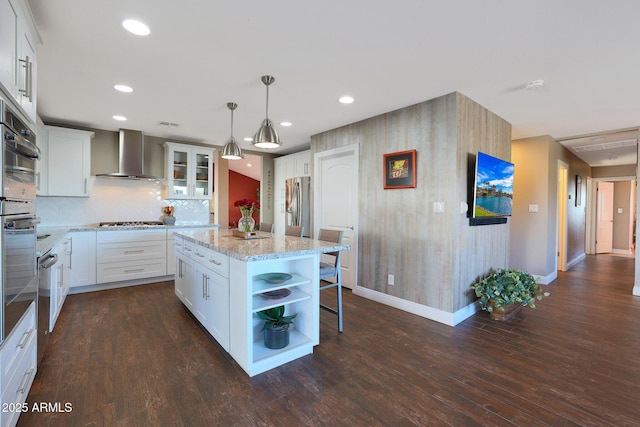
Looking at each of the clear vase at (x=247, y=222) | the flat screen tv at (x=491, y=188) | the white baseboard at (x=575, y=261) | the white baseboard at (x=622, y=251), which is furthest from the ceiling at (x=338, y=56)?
the white baseboard at (x=622, y=251)

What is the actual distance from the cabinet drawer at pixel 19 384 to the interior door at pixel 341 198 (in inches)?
122

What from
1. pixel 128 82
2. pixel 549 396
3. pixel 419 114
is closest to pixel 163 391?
pixel 549 396

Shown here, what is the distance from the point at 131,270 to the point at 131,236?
0.48 metres

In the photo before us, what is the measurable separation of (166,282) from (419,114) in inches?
166

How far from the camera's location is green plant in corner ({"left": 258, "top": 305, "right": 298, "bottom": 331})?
7.34 ft

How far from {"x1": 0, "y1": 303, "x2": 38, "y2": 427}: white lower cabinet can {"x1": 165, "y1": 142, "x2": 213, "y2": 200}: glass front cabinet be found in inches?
128

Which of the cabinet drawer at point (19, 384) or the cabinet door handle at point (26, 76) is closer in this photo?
the cabinet drawer at point (19, 384)

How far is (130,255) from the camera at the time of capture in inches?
164

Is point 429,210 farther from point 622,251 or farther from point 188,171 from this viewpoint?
point 622,251

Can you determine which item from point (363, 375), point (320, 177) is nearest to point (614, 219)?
point (320, 177)

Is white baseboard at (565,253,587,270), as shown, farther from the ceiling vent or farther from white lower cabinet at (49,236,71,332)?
white lower cabinet at (49,236,71,332)

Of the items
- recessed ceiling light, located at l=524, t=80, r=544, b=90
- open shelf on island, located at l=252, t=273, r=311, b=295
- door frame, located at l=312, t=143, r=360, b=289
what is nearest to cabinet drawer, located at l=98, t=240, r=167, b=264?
door frame, located at l=312, t=143, r=360, b=289

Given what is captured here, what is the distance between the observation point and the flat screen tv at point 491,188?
3.03 meters

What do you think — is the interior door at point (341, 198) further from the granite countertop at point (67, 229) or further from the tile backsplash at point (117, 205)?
the tile backsplash at point (117, 205)
